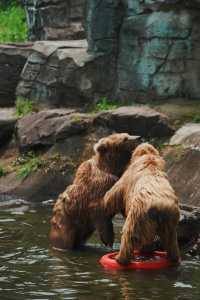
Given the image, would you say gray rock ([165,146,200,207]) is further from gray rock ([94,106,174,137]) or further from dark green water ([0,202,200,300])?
dark green water ([0,202,200,300])

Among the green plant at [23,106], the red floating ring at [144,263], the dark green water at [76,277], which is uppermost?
the green plant at [23,106]

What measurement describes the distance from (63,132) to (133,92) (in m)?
2.12

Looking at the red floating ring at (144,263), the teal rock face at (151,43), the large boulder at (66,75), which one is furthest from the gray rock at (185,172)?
the large boulder at (66,75)

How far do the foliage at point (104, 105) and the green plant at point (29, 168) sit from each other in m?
1.92

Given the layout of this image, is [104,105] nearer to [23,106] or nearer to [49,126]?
[49,126]

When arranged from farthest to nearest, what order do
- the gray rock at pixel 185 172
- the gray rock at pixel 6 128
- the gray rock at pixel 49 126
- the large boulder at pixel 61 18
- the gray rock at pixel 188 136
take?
the large boulder at pixel 61 18
the gray rock at pixel 6 128
the gray rock at pixel 49 126
the gray rock at pixel 188 136
the gray rock at pixel 185 172

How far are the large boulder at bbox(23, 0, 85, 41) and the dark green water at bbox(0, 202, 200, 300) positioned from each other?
923 cm

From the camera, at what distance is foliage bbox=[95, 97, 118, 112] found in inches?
632

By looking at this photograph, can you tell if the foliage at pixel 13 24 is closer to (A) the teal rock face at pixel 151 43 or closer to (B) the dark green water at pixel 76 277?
(A) the teal rock face at pixel 151 43

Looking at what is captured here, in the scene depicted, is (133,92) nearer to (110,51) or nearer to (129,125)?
(110,51)

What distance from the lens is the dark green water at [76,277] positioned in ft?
25.5

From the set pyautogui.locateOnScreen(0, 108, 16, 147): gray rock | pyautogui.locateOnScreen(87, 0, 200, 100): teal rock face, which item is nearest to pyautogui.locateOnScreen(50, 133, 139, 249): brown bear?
pyautogui.locateOnScreen(87, 0, 200, 100): teal rock face

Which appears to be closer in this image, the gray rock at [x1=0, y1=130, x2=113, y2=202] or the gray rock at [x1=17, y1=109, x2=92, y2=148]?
the gray rock at [x1=0, y1=130, x2=113, y2=202]

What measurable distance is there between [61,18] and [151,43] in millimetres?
3751
